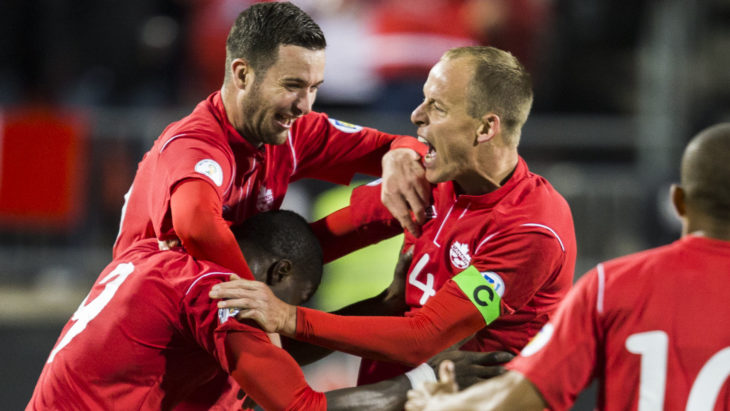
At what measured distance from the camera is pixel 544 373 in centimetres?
285

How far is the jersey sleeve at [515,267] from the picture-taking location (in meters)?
3.54

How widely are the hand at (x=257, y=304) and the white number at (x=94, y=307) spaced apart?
0.41 meters

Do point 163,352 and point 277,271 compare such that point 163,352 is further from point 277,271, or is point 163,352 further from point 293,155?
point 293,155

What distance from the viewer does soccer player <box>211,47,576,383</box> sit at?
11.5 feet

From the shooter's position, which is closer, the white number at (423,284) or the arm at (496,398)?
the arm at (496,398)

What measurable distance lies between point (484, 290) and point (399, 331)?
1.09 feet

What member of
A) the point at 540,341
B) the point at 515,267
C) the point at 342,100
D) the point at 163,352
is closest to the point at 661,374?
the point at 540,341

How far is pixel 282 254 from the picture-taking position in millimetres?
3785

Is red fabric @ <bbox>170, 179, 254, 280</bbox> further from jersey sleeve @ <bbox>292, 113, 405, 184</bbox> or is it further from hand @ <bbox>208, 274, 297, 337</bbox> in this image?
jersey sleeve @ <bbox>292, 113, 405, 184</bbox>

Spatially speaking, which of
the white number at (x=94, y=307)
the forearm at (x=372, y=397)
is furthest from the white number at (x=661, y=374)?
the white number at (x=94, y=307)

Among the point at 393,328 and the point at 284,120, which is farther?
the point at 284,120

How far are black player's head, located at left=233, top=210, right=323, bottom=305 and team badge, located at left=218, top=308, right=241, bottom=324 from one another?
0.40m

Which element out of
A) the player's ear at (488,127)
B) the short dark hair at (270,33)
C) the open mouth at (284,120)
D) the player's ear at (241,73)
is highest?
the short dark hair at (270,33)

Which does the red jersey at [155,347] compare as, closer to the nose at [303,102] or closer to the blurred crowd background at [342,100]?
the nose at [303,102]
